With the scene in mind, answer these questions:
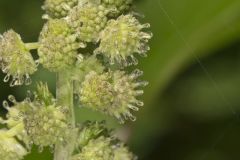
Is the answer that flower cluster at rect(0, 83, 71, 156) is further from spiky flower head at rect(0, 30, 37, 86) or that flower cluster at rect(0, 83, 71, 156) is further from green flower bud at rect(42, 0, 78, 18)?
green flower bud at rect(42, 0, 78, 18)

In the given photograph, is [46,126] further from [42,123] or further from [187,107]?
[187,107]

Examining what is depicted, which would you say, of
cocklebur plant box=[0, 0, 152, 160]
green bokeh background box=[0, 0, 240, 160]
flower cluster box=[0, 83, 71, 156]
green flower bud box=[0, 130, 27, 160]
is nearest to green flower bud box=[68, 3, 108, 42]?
cocklebur plant box=[0, 0, 152, 160]

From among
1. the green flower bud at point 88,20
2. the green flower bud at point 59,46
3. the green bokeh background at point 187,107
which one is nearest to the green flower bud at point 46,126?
the green flower bud at point 59,46

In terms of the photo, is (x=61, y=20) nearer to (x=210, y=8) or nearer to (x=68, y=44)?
Answer: (x=68, y=44)

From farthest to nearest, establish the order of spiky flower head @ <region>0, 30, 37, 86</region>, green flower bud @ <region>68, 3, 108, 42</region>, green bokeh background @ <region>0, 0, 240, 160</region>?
green bokeh background @ <region>0, 0, 240, 160</region> < spiky flower head @ <region>0, 30, 37, 86</region> < green flower bud @ <region>68, 3, 108, 42</region>

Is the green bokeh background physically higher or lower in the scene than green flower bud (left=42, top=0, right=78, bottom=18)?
lower

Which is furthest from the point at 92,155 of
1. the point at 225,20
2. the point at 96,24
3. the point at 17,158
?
the point at 225,20
